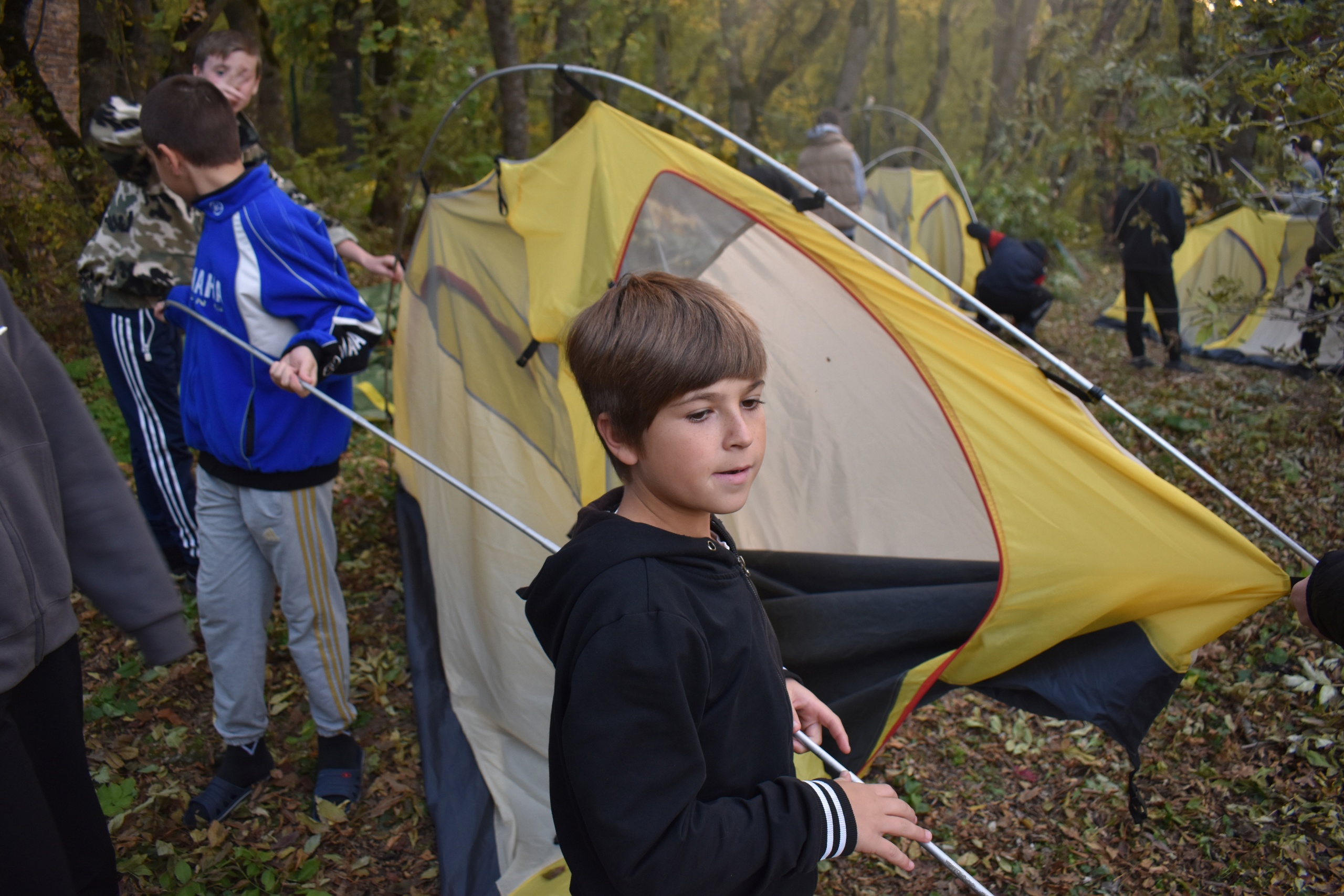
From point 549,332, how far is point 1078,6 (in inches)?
588

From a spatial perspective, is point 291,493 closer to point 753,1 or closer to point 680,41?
point 680,41

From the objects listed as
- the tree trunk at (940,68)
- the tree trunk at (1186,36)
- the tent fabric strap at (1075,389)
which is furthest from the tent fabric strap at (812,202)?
the tree trunk at (940,68)

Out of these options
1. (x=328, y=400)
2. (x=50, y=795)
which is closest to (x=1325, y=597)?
(x=328, y=400)

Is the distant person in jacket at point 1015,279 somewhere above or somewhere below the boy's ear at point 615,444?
above

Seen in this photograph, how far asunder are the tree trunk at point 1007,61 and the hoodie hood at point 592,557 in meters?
11.9

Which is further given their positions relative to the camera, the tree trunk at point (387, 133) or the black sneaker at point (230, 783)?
the tree trunk at point (387, 133)

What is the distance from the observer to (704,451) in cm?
130

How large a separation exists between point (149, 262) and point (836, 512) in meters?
2.74

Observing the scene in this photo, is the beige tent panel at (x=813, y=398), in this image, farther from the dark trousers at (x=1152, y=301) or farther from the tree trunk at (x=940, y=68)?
the tree trunk at (x=940, y=68)

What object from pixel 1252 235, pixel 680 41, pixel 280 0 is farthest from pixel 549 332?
pixel 680 41

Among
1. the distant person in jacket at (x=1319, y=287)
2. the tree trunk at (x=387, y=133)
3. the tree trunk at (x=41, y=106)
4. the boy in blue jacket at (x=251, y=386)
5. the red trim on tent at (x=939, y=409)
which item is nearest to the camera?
the red trim on tent at (x=939, y=409)

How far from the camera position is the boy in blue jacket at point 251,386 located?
2.37 meters

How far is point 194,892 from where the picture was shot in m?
2.36

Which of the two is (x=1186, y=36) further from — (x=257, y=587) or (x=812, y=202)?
(x=257, y=587)
